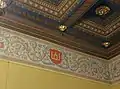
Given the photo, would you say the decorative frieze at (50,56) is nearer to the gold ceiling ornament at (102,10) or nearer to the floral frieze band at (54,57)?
the floral frieze band at (54,57)

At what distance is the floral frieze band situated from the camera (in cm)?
222

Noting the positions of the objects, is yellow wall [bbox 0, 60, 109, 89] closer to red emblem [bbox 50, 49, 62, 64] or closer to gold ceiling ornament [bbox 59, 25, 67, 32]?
red emblem [bbox 50, 49, 62, 64]

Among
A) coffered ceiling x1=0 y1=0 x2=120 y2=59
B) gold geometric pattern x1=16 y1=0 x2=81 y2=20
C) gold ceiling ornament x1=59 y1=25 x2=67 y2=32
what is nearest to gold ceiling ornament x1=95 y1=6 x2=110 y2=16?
coffered ceiling x1=0 y1=0 x2=120 y2=59

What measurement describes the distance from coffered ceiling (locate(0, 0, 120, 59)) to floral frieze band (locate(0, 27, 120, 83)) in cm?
7

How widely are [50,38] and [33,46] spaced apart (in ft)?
0.69

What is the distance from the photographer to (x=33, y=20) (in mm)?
2297

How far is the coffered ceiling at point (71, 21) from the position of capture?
2.13 meters

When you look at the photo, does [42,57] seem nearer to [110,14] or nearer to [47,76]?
[47,76]

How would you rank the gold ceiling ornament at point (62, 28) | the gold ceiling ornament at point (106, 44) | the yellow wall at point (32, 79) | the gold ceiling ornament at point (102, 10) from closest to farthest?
the yellow wall at point (32, 79) → the gold ceiling ornament at point (102, 10) → the gold ceiling ornament at point (62, 28) → the gold ceiling ornament at point (106, 44)

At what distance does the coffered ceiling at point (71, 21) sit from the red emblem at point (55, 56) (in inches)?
4.2

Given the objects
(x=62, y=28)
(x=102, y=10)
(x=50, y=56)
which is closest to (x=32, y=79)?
(x=50, y=56)

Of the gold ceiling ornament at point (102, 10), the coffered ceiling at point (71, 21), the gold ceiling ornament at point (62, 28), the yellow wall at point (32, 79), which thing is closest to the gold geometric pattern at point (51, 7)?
the coffered ceiling at point (71, 21)

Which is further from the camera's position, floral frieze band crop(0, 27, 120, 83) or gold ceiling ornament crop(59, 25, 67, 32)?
gold ceiling ornament crop(59, 25, 67, 32)

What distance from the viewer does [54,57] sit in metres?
2.44
